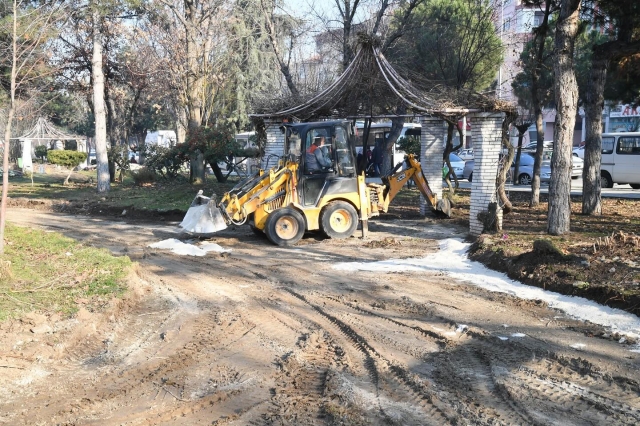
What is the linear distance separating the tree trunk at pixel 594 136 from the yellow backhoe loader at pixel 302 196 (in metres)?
5.71

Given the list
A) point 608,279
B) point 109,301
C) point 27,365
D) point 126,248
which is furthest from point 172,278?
point 608,279

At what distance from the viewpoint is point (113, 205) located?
1989cm

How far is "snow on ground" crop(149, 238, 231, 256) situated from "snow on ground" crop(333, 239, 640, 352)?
298 cm

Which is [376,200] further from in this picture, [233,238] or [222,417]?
[222,417]

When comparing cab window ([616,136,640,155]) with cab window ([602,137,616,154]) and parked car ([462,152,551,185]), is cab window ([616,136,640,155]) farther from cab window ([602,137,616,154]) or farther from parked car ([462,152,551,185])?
parked car ([462,152,551,185])

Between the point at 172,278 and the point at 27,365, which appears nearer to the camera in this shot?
the point at 27,365

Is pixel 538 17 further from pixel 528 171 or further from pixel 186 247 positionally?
pixel 186 247

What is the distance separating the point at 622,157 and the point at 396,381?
64.2 ft

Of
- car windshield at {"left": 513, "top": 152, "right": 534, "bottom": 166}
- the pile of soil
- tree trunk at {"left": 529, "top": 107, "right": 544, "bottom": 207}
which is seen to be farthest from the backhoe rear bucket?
car windshield at {"left": 513, "top": 152, "right": 534, "bottom": 166}

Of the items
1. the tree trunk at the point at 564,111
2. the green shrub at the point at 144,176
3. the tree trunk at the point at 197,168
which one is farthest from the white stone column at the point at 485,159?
the green shrub at the point at 144,176

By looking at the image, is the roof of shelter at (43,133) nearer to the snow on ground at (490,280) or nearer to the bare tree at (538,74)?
the bare tree at (538,74)

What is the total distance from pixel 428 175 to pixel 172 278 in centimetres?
932

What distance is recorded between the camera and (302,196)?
13.5m

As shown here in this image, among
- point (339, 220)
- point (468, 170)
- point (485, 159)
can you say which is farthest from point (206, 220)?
point (468, 170)
